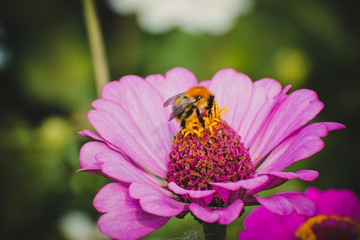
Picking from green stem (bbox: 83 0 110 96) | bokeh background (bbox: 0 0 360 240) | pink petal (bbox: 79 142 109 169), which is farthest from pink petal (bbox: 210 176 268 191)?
bokeh background (bbox: 0 0 360 240)

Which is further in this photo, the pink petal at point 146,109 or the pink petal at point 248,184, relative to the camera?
the pink petal at point 146,109

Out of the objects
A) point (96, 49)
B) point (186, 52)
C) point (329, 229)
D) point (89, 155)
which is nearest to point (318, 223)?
point (329, 229)

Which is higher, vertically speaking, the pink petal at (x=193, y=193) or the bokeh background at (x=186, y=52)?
the bokeh background at (x=186, y=52)

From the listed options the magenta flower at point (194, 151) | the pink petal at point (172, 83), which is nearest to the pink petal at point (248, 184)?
the magenta flower at point (194, 151)

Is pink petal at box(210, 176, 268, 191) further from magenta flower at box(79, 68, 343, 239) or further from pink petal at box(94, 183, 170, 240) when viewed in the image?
pink petal at box(94, 183, 170, 240)

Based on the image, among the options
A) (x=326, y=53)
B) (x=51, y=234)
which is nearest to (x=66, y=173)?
(x=51, y=234)

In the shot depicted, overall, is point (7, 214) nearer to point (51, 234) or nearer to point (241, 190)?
point (51, 234)

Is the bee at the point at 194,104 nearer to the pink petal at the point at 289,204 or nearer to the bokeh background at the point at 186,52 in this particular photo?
the pink petal at the point at 289,204
